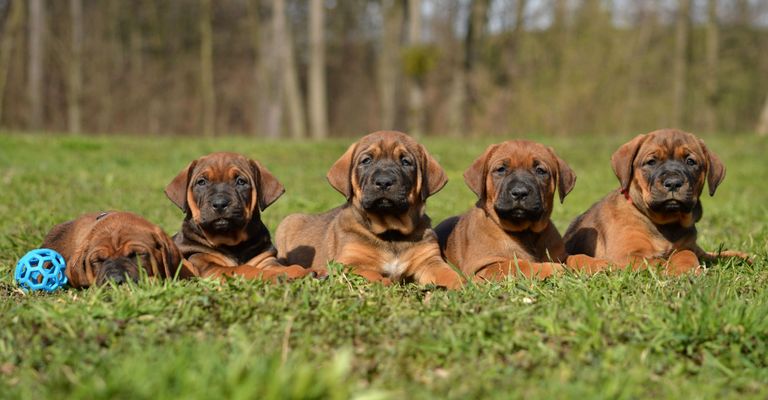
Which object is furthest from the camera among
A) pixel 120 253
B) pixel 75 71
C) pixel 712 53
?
pixel 712 53

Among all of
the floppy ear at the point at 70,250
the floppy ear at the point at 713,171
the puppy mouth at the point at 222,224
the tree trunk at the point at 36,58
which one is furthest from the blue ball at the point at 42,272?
the tree trunk at the point at 36,58

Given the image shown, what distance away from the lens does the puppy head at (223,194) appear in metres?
6.60

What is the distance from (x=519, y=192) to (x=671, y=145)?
1416mm

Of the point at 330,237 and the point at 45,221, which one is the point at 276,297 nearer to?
the point at 330,237

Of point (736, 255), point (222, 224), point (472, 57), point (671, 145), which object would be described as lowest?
point (736, 255)

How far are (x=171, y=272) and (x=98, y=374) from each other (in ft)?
7.84

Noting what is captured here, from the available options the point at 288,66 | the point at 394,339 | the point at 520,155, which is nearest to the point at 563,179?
the point at 520,155

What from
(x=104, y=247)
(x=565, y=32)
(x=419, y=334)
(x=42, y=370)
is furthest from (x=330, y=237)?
(x=565, y=32)

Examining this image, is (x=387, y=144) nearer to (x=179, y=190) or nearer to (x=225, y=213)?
(x=225, y=213)

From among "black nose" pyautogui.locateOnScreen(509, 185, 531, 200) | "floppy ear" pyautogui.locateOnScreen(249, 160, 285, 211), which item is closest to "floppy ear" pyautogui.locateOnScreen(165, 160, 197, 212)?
"floppy ear" pyautogui.locateOnScreen(249, 160, 285, 211)

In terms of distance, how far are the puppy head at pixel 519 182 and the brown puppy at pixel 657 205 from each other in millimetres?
495

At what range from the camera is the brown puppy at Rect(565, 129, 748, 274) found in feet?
22.0

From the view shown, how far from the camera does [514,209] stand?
21.7ft

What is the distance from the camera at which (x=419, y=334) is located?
4605mm
